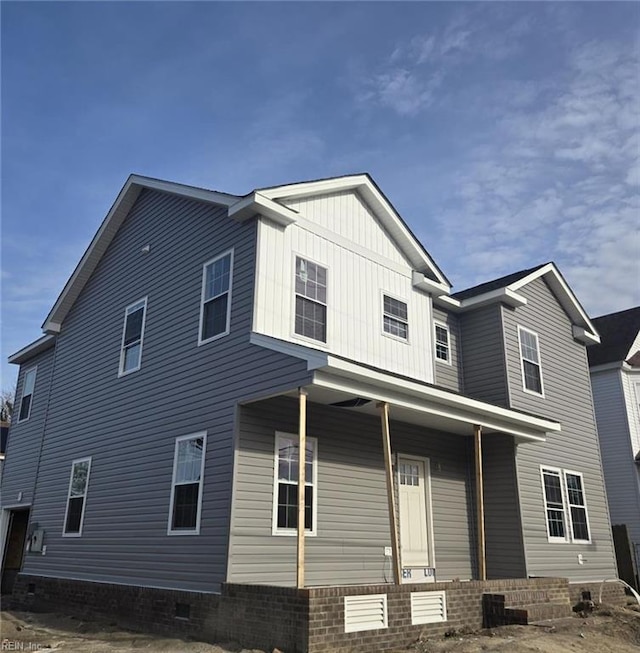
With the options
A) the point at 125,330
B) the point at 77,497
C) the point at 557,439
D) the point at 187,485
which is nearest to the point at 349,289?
the point at 187,485

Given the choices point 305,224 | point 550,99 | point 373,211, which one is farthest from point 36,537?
point 550,99

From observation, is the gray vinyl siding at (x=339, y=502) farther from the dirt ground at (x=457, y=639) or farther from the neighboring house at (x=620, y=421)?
the neighboring house at (x=620, y=421)

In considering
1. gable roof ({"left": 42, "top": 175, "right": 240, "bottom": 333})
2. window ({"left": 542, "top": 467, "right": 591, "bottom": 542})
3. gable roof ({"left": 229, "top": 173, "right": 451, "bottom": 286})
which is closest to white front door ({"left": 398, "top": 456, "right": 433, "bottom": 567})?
window ({"left": 542, "top": 467, "right": 591, "bottom": 542})

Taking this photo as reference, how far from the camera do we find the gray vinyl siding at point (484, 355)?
1388 centimetres

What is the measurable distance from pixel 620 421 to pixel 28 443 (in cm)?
1778

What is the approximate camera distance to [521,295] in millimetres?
14891

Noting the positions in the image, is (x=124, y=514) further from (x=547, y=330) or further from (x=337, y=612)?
(x=547, y=330)

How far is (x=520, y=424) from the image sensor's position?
12.5m

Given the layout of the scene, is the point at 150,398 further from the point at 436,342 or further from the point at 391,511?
the point at 436,342

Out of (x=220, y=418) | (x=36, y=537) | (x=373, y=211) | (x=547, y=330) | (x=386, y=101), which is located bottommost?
(x=36, y=537)

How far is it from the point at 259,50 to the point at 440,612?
9.44 m

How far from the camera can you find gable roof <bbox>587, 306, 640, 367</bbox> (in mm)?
21125

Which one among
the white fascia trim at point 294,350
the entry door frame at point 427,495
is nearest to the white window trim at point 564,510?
the entry door frame at point 427,495

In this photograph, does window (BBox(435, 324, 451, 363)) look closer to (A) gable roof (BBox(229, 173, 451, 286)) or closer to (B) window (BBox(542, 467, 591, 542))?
(A) gable roof (BBox(229, 173, 451, 286))
